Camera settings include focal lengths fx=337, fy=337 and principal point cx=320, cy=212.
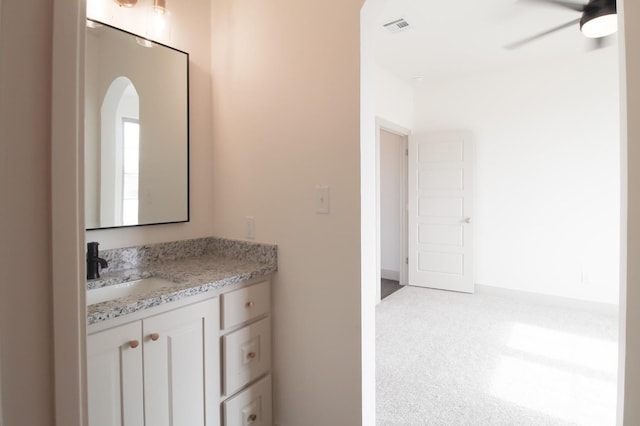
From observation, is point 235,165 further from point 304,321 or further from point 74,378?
point 74,378

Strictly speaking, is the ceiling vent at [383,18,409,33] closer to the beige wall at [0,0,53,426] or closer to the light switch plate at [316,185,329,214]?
the light switch plate at [316,185,329,214]

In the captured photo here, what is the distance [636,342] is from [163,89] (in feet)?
7.25

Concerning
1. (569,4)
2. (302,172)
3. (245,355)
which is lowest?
(245,355)

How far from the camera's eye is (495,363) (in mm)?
2539

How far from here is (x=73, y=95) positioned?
15.6 inches

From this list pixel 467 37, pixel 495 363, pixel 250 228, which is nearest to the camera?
pixel 250 228

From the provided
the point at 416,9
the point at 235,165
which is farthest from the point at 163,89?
the point at 416,9

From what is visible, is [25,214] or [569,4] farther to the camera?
[569,4]

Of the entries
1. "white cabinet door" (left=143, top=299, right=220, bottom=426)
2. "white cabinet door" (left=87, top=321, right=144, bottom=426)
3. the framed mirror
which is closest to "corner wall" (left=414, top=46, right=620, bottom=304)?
the framed mirror

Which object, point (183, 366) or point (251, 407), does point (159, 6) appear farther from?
point (251, 407)

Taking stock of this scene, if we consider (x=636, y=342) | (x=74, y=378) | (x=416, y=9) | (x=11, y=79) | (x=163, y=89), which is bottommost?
(x=636, y=342)

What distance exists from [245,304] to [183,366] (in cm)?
37

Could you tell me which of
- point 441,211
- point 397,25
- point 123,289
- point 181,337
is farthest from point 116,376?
point 441,211

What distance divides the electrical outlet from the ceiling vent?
2141 mm
